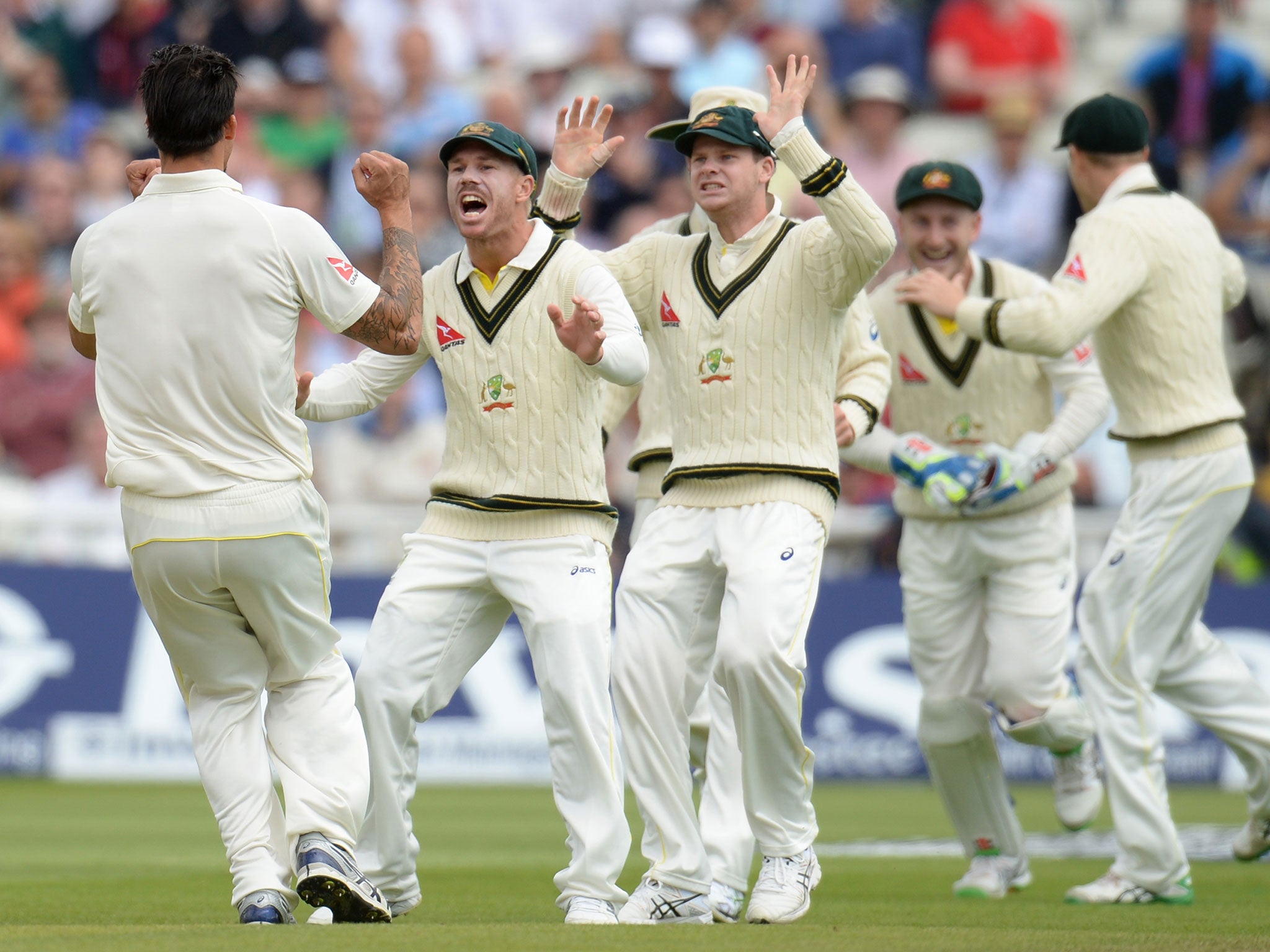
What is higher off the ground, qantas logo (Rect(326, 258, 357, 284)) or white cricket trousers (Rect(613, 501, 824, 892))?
qantas logo (Rect(326, 258, 357, 284))

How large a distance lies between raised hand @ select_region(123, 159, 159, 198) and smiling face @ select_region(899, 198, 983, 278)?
3.48m

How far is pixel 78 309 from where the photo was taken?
18.7 ft

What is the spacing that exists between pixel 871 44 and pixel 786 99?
439 inches

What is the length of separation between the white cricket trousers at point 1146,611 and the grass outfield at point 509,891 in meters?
0.41

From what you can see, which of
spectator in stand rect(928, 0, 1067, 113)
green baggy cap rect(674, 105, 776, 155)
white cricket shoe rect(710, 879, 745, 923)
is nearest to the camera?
white cricket shoe rect(710, 879, 745, 923)

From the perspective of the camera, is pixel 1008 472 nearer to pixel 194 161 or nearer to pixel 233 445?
pixel 233 445

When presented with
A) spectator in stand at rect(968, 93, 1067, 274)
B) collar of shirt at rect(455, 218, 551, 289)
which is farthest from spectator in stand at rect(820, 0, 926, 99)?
collar of shirt at rect(455, 218, 551, 289)

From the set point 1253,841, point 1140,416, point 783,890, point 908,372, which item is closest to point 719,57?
point 908,372

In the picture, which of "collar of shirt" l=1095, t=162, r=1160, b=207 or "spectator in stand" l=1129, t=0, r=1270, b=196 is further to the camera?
"spectator in stand" l=1129, t=0, r=1270, b=196

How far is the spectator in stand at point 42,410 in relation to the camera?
573 inches

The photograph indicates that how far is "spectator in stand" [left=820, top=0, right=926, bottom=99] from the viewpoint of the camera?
17188mm

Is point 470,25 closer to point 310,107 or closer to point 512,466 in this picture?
point 310,107

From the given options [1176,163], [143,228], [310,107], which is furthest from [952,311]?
[310,107]

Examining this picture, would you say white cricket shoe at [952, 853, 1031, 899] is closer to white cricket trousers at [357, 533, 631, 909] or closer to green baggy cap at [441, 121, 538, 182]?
white cricket trousers at [357, 533, 631, 909]
